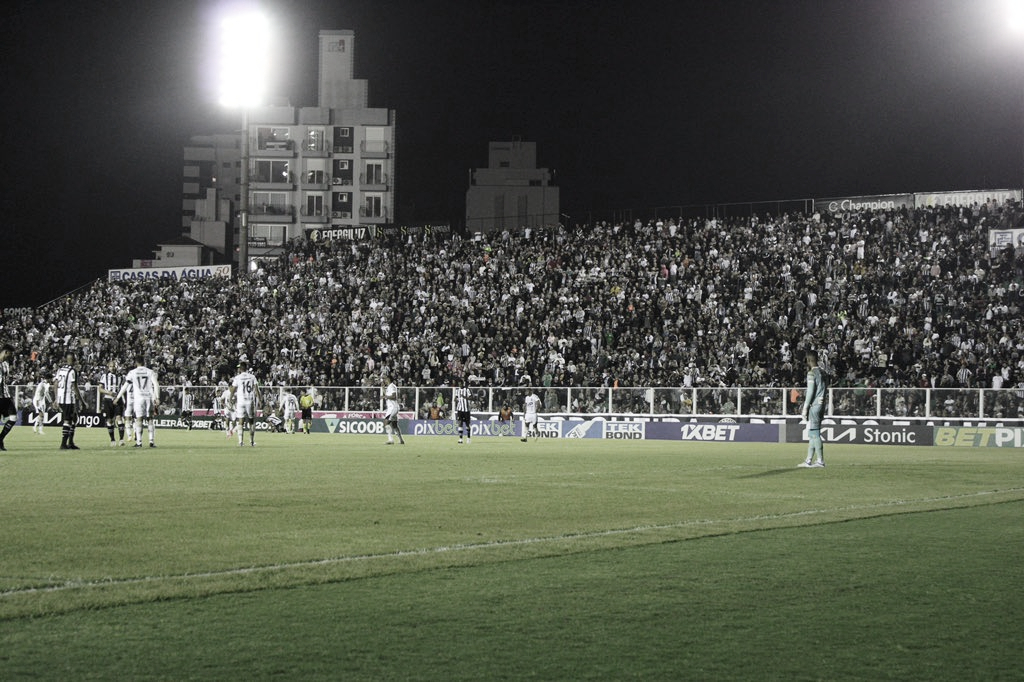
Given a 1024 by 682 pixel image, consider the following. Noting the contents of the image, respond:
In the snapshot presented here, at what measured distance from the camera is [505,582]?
7.95 meters

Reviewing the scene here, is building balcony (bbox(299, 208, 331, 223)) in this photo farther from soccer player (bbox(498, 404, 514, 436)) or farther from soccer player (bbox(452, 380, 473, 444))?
soccer player (bbox(452, 380, 473, 444))

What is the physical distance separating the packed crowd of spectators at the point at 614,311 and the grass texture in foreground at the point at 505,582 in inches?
1001

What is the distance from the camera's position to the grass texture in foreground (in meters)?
5.59

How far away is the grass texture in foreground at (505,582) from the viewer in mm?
5586

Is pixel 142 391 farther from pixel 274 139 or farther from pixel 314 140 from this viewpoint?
pixel 274 139

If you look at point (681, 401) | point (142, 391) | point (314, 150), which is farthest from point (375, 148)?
point (142, 391)

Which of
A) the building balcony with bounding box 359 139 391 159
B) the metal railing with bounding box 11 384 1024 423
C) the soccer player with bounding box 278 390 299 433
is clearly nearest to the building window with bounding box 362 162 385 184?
the building balcony with bounding box 359 139 391 159

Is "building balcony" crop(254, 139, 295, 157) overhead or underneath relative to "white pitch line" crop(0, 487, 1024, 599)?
overhead

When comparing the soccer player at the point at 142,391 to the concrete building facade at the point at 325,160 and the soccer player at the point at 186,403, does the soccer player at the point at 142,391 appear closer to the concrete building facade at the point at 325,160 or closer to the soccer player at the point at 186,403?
the soccer player at the point at 186,403

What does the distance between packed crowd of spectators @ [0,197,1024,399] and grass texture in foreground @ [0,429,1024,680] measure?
25.4m

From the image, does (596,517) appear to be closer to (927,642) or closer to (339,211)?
(927,642)

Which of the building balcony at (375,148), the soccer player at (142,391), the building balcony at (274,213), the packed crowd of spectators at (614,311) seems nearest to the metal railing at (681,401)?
the packed crowd of spectators at (614,311)

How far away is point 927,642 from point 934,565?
3.10 metres

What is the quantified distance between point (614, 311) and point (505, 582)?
4110 centimetres
